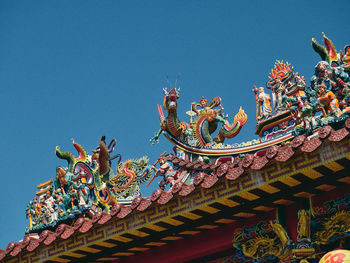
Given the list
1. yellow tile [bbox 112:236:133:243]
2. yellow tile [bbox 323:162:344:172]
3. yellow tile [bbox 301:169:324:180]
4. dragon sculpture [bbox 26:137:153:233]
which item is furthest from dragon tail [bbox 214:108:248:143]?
yellow tile [bbox 323:162:344:172]

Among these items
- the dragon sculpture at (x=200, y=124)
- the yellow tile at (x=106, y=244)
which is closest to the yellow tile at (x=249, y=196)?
the yellow tile at (x=106, y=244)

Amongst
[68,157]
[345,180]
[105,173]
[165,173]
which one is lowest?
[345,180]

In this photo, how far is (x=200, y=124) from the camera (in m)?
11.4

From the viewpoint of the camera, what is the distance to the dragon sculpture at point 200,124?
36.5 feet

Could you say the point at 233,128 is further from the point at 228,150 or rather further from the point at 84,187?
the point at 84,187

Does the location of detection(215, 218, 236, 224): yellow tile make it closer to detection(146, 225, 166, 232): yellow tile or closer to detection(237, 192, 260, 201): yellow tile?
detection(237, 192, 260, 201): yellow tile

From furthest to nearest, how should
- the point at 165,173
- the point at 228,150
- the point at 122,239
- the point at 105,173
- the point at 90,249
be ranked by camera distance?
the point at 105,173, the point at 165,173, the point at 228,150, the point at 90,249, the point at 122,239

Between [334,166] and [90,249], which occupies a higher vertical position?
[334,166]

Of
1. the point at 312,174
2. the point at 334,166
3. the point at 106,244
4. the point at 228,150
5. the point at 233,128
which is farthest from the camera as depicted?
the point at 233,128

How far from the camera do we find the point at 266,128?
9.96 meters

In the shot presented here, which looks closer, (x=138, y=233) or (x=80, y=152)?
(x=138, y=233)

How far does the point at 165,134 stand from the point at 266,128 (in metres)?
2.49

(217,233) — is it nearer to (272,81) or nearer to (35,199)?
(272,81)

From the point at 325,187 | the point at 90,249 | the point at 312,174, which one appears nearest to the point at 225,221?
the point at 325,187
